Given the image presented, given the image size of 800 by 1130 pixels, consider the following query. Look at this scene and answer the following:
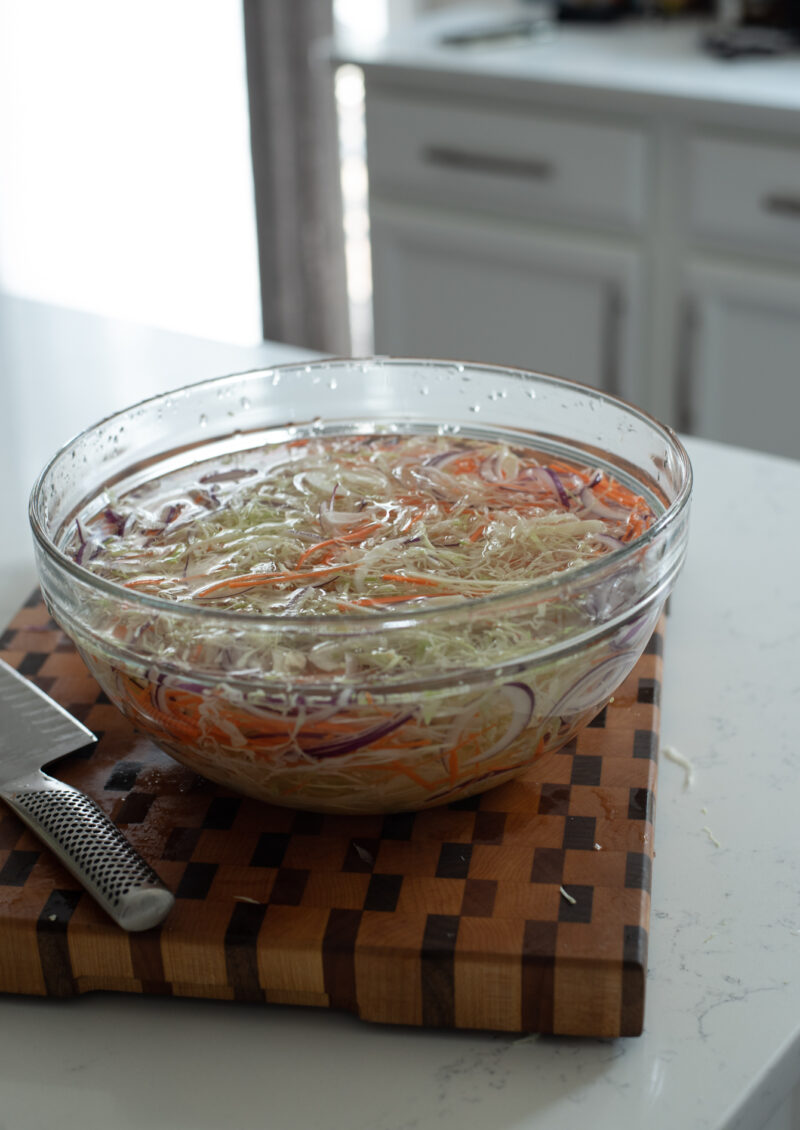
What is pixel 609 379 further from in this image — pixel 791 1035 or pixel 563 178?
pixel 791 1035

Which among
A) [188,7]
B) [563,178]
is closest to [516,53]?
[563,178]

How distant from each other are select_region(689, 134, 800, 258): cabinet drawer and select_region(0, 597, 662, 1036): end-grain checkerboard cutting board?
1.74 meters

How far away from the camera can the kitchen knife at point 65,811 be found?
26.4 inches

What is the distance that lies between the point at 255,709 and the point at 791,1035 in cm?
32

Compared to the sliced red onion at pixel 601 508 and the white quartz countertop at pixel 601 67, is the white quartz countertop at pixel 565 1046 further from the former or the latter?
the white quartz countertop at pixel 601 67

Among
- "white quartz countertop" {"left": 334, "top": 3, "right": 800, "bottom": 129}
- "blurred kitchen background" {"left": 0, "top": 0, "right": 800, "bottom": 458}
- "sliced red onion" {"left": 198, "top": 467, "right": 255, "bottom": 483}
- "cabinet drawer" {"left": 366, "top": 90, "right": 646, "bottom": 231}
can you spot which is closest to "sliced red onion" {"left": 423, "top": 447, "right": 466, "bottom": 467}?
"sliced red onion" {"left": 198, "top": 467, "right": 255, "bottom": 483}

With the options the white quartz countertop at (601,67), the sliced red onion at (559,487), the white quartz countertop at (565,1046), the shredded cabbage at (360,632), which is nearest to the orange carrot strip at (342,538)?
the shredded cabbage at (360,632)

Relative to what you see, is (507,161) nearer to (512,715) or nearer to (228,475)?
(228,475)

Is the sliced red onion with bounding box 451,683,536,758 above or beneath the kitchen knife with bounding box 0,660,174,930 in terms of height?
above

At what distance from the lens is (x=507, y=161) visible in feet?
8.35

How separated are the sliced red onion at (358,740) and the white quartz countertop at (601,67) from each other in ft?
6.09

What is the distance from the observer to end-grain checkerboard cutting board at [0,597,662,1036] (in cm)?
65

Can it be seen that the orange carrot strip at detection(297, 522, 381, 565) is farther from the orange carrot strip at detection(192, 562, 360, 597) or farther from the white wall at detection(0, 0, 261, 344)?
the white wall at detection(0, 0, 261, 344)

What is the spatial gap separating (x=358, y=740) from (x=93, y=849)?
17 centimetres
